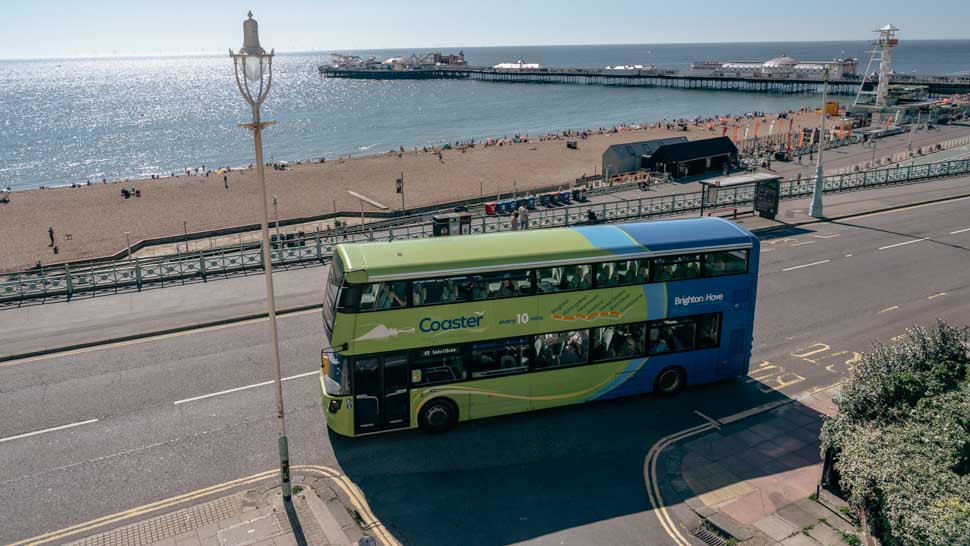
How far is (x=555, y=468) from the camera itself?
1534cm

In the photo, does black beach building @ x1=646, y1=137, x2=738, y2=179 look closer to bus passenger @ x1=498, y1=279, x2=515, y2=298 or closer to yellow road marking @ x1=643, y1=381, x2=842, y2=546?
yellow road marking @ x1=643, y1=381, x2=842, y2=546

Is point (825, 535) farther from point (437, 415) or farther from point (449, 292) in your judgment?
point (449, 292)

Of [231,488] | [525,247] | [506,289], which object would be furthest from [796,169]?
[231,488]

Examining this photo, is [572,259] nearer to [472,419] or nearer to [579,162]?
[472,419]

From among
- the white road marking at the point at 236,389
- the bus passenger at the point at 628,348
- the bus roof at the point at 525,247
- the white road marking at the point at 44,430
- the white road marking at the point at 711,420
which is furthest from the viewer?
the white road marking at the point at 236,389

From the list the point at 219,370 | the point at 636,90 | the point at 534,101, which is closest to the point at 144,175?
the point at 219,370

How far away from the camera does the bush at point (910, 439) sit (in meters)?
10.1

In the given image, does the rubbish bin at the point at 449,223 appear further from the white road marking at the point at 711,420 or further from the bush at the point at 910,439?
the bush at the point at 910,439

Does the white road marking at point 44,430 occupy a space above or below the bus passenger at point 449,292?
below

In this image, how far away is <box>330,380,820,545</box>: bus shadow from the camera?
13.4m

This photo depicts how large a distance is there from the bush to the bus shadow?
9.67ft

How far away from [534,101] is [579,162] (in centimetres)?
9767

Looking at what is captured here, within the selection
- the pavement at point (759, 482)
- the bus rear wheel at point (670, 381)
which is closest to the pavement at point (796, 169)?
the bus rear wheel at point (670, 381)

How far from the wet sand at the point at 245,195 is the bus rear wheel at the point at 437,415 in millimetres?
34006
